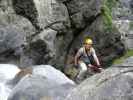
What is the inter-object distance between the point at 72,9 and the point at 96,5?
5.47 ft

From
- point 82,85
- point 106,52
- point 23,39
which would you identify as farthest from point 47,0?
point 82,85

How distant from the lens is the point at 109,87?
6664mm

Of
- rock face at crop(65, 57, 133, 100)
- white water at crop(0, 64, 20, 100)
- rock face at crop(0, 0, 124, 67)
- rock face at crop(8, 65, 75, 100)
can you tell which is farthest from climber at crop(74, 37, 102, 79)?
rock face at crop(65, 57, 133, 100)

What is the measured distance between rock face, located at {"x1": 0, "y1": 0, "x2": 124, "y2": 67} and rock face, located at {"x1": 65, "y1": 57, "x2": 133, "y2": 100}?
12.4m

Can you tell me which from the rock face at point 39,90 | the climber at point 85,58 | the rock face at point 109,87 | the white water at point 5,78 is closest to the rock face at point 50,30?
the white water at point 5,78

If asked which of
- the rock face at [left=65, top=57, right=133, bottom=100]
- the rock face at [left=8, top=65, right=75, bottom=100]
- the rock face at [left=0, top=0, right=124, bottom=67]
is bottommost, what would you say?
the rock face at [left=0, top=0, right=124, bottom=67]

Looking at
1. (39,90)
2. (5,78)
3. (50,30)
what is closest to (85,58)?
A: (5,78)

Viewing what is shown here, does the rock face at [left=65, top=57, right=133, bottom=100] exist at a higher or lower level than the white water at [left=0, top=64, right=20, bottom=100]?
higher

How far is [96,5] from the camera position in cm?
2548

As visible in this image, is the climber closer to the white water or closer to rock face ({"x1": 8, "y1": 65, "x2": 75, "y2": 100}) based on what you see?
the white water

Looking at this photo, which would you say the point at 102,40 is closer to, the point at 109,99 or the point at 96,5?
the point at 96,5

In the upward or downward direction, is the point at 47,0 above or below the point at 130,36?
above

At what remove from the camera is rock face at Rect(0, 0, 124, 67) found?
19.6 meters

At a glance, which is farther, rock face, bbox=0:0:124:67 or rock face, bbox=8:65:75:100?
rock face, bbox=0:0:124:67
